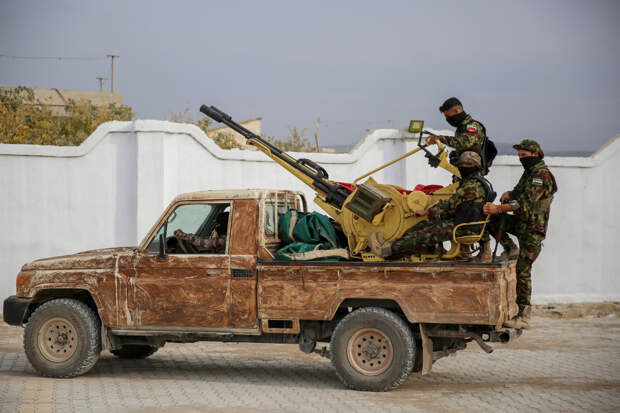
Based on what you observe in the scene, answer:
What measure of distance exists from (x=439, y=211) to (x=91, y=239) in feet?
25.4

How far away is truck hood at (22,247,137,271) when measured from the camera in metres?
8.67

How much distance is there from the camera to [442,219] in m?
8.28

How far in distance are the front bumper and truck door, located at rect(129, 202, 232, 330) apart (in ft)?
4.29

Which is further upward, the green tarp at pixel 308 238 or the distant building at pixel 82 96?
the distant building at pixel 82 96

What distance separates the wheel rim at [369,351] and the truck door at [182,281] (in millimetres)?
1388

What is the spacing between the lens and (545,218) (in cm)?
857

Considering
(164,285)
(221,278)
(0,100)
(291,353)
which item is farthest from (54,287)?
(0,100)

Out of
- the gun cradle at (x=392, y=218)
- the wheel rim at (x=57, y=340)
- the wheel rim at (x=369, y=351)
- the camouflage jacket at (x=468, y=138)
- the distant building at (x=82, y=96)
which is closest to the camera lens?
the wheel rim at (x=369, y=351)

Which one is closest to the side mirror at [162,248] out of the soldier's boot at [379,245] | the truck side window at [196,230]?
the truck side window at [196,230]

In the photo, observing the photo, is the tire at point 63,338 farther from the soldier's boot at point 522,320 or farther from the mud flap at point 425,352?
the soldier's boot at point 522,320

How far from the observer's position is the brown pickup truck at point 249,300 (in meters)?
7.75

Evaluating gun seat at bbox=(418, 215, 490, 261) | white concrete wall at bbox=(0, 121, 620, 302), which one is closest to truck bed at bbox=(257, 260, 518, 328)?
gun seat at bbox=(418, 215, 490, 261)

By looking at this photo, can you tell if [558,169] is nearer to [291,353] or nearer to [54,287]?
[291,353]

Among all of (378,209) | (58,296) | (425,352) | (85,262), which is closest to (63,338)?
(58,296)
